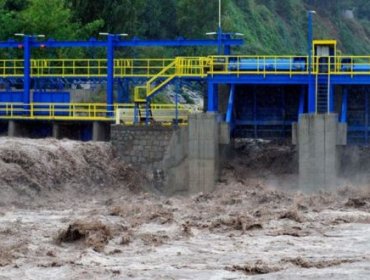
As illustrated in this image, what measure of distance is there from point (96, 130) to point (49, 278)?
2277 centimetres

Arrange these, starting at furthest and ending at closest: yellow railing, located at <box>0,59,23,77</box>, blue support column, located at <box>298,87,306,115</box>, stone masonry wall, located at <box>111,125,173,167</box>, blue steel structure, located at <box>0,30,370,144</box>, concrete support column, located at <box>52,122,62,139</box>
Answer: yellow railing, located at <box>0,59,23,77</box>
concrete support column, located at <box>52,122,62,139</box>
blue support column, located at <box>298,87,306,115</box>
stone masonry wall, located at <box>111,125,173,167</box>
blue steel structure, located at <box>0,30,370,144</box>

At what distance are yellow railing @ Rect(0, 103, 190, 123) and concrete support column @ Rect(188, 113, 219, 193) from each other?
241 cm

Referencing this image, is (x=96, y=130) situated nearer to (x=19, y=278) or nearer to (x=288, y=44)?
(x=19, y=278)

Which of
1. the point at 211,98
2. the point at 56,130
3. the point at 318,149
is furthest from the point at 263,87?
the point at 56,130

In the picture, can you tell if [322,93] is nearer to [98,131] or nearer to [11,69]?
[98,131]

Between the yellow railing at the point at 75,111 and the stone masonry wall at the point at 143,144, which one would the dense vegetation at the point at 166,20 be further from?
the stone masonry wall at the point at 143,144

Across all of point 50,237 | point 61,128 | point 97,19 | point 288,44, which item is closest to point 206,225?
point 50,237

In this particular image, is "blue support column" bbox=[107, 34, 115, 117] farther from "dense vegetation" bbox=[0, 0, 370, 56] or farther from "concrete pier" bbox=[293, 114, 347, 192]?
"dense vegetation" bbox=[0, 0, 370, 56]

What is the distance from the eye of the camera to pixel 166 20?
70.0 metres

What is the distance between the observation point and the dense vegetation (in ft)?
177

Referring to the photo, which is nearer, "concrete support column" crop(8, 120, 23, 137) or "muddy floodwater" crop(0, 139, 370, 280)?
"muddy floodwater" crop(0, 139, 370, 280)

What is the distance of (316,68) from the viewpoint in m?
39.1

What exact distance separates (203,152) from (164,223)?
11731 millimetres

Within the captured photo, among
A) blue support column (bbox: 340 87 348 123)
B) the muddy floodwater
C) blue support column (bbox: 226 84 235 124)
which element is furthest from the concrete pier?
blue support column (bbox: 226 84 235 124)
